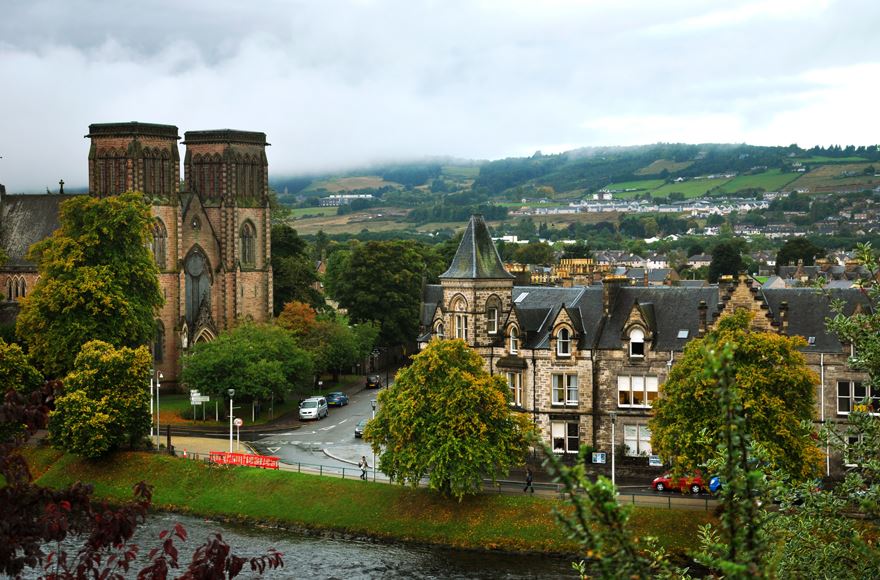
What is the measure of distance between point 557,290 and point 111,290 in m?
27.1

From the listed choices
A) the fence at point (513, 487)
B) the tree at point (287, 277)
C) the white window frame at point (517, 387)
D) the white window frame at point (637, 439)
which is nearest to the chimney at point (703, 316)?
the white window frame at point (637, 439)

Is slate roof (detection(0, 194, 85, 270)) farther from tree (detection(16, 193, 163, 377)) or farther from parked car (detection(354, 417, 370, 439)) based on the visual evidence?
parked car (detection(354, 417, 370, 439))

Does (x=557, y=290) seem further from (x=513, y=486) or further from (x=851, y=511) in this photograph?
(x=851, y=511)

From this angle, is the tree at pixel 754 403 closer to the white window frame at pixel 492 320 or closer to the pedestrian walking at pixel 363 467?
the white window frame at pixel 492 320

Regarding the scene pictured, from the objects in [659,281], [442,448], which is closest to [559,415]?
[442,448]

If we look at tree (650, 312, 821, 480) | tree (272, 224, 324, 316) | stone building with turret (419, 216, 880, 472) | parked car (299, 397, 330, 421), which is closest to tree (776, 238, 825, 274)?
tree (272, 224, 324, 316)

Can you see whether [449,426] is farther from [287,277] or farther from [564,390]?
[287,277]

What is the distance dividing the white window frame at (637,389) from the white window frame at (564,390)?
2294 millimetres

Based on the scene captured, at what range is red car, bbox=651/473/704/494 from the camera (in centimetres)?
5338

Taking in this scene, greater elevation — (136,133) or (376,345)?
(136,133)

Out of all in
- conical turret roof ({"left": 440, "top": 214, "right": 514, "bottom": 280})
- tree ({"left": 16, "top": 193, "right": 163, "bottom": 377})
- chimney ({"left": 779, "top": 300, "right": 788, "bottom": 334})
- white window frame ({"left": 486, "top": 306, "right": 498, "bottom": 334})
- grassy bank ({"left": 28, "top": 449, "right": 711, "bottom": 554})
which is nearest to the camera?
grassy bank ({"left": 28, "top": 449, "right": 711, "bottom": 554})

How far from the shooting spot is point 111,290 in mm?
77875

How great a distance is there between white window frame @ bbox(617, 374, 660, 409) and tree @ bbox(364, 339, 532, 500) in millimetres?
7414

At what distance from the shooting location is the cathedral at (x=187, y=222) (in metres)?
94.5
